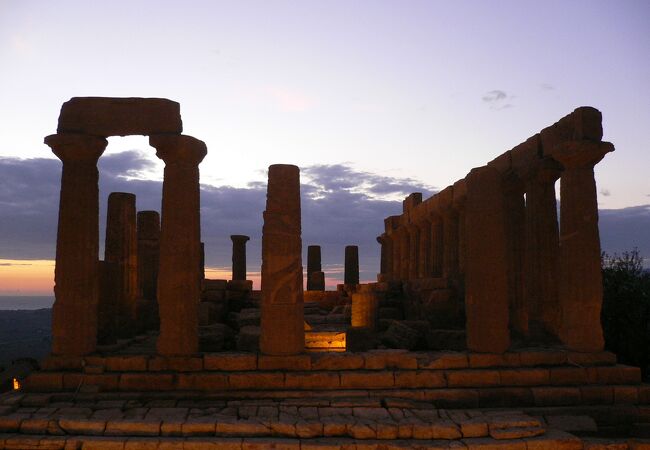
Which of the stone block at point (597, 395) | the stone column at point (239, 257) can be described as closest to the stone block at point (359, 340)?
the stone block at point (597, 395)

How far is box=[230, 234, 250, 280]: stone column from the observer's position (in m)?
36.9

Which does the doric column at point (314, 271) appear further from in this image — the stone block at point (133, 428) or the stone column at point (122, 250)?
the stone block at point (133, 428)

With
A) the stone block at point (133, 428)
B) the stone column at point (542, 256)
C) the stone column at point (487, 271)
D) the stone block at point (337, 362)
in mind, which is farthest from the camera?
the stone column at point (542, 256)

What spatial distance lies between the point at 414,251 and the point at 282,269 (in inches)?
718

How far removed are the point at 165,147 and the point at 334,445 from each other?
737 centimetres

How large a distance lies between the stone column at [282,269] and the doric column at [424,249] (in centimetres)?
1517

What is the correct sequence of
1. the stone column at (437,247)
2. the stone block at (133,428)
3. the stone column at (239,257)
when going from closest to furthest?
the stone block at (133,428) < the stone column at (437,247) < the stone column at (239,257)

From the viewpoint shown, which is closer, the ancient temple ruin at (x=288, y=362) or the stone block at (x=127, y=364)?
the ancient temple ruin at (x=288, y=362)

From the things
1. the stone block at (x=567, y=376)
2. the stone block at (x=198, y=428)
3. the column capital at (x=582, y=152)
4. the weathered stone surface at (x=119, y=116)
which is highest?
→ the weathered stone surface at (x=119, y=116)

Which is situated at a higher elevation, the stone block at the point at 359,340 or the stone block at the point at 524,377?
the stone block at the point at 359,340

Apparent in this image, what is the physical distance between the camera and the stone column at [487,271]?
1210cm

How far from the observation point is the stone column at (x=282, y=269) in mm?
11680

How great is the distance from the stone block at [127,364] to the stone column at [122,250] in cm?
658

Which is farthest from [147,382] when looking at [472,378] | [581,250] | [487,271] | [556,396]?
[581,250]
